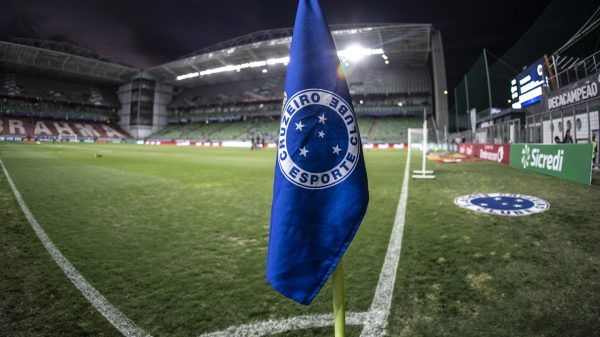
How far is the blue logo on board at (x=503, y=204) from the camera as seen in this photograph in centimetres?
497

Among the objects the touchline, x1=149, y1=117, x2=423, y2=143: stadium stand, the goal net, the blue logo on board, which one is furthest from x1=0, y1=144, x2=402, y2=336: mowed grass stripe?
the goal net

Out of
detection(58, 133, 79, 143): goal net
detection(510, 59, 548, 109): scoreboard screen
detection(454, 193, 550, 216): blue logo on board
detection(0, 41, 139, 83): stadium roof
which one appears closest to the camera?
detection(454, 193, 550, 216): blue logo on board

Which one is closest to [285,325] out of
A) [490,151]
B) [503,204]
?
[503,204]

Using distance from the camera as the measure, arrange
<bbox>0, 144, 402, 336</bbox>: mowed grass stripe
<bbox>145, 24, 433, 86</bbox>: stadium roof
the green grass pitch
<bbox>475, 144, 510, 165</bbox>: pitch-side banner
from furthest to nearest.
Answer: <bbox>145, 24, 433, 86</bbox>: stadium roof
<bbox>475, 144, 510, 165</bbox>: pitch-side banner
<bbox>0, 144, 402, 336</bbox>: mowed grass stripe
the green grass pitch

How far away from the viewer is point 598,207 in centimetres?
516

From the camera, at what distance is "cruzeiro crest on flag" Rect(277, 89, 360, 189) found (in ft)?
4.67

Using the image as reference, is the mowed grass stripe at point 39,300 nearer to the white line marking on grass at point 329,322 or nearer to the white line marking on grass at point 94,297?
the white line marking on grass at point 94,297

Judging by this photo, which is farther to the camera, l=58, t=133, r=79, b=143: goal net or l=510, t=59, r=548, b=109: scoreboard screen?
l=58, t=133, r=79, b=143: goal net

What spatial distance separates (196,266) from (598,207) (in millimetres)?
6529

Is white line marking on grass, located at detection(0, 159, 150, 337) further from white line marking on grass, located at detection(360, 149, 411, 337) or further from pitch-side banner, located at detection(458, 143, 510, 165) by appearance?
pitch-side banner, located at detection(458, 143, 510, 165)

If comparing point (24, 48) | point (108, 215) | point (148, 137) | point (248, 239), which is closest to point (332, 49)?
point (248, 239)

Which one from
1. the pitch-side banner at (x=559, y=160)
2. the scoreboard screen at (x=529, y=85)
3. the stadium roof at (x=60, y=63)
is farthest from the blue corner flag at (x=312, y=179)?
the stadium roof at (x=60, y=63)

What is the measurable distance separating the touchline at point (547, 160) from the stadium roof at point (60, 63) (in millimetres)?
68172

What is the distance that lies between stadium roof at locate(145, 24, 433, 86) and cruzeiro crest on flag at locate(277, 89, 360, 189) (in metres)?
44.0
